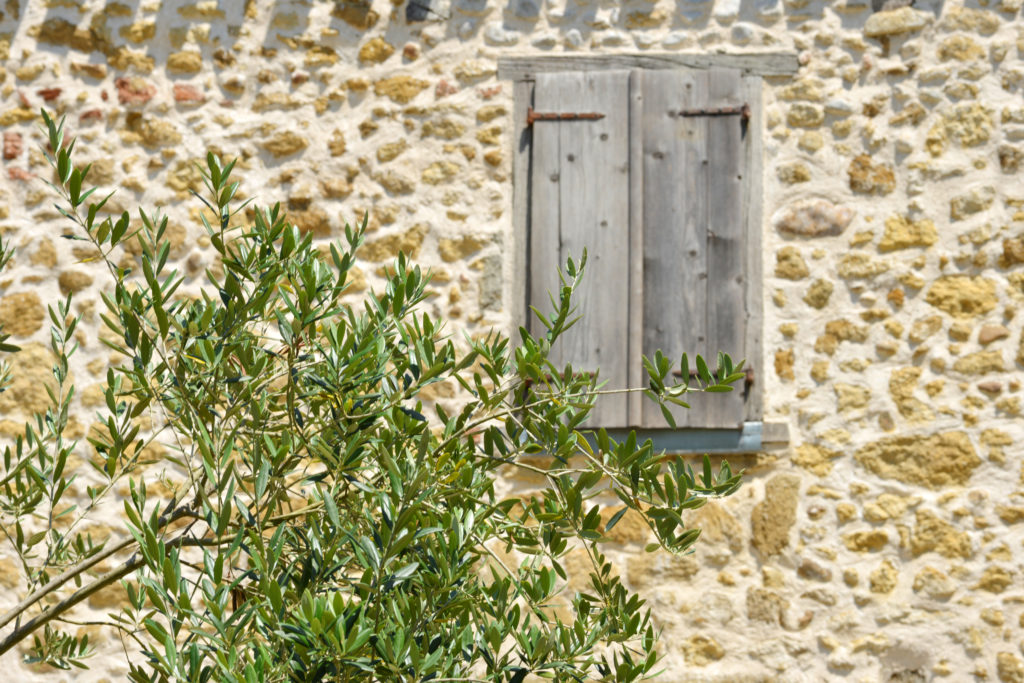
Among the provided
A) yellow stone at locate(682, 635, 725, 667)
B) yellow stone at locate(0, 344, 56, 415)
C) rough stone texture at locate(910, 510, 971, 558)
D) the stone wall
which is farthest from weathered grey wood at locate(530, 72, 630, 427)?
yellow stone at locate(0, 344, 56, 415)

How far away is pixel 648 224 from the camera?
4121 mm

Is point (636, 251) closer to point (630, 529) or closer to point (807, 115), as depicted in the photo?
point (807, 115)

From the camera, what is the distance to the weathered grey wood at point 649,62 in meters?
4.17

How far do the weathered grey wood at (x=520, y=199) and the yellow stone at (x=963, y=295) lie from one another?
153cm

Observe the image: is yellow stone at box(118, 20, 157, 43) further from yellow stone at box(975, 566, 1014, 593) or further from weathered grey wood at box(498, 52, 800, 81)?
yellow stone at box(975, 566, 1014, 593)

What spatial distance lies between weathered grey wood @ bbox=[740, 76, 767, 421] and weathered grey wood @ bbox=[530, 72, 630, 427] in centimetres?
46

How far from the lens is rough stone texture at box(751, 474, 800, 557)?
3.92 m

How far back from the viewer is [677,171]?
163 inches

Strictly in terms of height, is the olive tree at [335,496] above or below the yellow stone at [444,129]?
below

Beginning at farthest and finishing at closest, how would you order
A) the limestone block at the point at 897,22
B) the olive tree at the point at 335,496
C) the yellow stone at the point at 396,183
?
the yellow stone at the point at 396,183
the limestone block at the point at 897,22
the olive tree at the point at 335,496

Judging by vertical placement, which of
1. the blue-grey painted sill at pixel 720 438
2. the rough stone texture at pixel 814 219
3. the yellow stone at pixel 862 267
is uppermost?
the rough stone texture at pixel 814 219

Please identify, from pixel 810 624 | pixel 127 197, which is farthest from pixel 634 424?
pixel 127 197

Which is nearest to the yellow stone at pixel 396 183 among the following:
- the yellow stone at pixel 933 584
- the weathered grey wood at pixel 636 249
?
the weathered grey wood at pixel 636 249

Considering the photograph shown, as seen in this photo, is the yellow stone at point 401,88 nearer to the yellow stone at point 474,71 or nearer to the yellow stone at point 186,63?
the yellow stone at point 474,71
